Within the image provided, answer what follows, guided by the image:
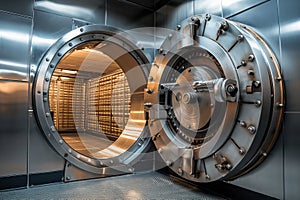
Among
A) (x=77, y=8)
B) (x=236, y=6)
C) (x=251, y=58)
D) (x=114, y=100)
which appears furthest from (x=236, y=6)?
(x=114, y=100)

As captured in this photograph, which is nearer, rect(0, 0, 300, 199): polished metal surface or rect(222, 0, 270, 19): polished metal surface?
rect(0, 0, 300, 199): polished metal surface

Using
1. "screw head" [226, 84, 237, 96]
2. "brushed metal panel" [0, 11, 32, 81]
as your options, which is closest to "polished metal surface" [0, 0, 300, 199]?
"brushed metal panel" [0, 11, 32, 81]

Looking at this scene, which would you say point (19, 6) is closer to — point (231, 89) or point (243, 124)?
point (231, 89)

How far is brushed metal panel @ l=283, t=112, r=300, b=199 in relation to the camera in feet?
3.73

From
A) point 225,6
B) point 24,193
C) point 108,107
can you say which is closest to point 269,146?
point 225,6

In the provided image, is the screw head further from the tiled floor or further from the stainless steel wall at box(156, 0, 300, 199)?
the tiled floor

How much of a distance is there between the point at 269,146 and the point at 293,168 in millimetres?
143

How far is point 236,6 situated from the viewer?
1473 millimetres

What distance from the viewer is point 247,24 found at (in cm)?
141

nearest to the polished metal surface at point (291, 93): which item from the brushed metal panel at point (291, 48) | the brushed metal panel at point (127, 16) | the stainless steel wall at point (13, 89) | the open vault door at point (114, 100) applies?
the brushed metal panel at point (291, 48)

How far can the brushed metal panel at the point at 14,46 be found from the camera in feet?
5.20

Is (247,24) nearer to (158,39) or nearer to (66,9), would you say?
(158,39)

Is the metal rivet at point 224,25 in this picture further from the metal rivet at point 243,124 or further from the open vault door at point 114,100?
the open vault door at point 114,100

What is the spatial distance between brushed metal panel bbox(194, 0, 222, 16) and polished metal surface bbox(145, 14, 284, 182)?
150mm
